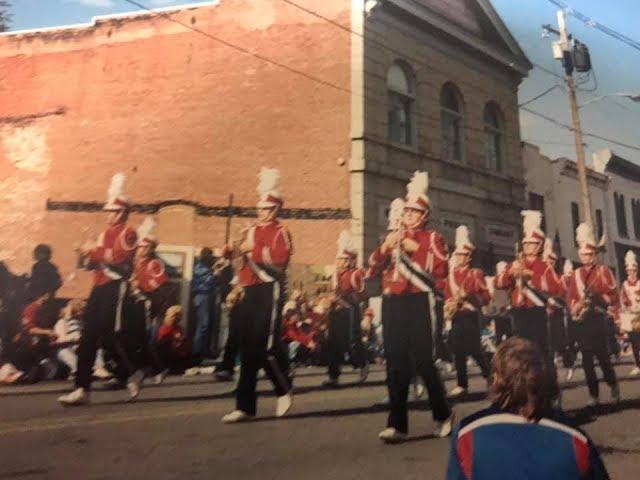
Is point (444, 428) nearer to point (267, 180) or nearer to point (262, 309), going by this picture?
point (262, 309)

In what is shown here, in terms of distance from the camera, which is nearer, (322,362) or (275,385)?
(275,385)

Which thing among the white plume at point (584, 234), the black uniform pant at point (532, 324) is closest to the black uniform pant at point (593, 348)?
the black uniform pant at point (532, 324)

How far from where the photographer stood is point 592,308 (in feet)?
15.1

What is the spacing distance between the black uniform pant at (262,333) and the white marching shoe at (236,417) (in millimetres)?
215

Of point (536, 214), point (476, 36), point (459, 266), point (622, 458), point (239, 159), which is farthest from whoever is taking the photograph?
point (536, 214)

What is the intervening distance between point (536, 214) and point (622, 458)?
2381 millimetres

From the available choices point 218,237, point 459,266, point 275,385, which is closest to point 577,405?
point 459,266

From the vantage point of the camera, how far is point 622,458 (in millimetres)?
2867

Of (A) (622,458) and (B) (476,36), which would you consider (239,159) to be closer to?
(B) (476,36)

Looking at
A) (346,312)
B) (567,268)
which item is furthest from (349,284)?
(567,268)

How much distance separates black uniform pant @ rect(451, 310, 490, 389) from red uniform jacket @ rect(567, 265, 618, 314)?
914 mm

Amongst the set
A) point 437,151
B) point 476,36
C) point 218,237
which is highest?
point 476,36

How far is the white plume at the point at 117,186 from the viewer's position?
11.2 feet

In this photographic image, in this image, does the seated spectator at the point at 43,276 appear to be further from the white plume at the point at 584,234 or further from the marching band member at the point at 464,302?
the white plume at the point at 584,234
